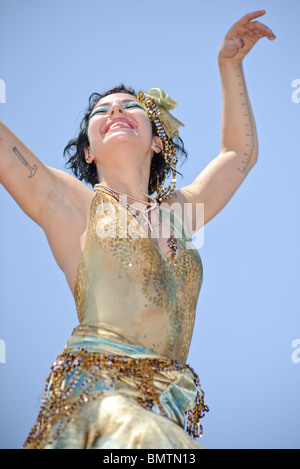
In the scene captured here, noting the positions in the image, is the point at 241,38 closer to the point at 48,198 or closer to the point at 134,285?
the point at 48,198

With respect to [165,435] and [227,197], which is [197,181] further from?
[165,435]

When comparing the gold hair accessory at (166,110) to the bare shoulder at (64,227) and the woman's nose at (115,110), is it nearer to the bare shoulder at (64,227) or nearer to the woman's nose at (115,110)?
the woman's nose at (115,110)

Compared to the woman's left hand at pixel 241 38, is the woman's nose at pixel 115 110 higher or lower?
lower

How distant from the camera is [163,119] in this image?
13.6 feet

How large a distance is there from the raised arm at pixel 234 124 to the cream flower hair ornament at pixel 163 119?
0.19m

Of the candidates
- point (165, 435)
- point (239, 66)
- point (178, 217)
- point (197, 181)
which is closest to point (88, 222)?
point (178, 217)

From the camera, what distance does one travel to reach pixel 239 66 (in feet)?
13.9

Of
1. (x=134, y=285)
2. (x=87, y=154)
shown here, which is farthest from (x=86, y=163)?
(x=134, y=285)

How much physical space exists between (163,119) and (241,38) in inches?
26.6

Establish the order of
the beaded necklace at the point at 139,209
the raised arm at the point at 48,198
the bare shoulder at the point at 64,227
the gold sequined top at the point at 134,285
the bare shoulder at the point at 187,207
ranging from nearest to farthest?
1. the gold sequined top at the point at 134,285
2. the raised arm at the point at 48,198
3. the bare shoulder at the point at 64,227
4. the beaded necklace at the point at 139,209
5. the bare shoulder at the point at 187,207

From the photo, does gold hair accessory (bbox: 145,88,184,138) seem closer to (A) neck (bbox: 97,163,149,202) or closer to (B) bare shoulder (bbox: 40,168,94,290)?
(A) neck (bbox: 97,163,149,202)

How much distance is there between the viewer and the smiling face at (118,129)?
3.68 meters

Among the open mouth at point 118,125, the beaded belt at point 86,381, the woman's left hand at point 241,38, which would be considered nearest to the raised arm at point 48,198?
the open mouth at point 118,125

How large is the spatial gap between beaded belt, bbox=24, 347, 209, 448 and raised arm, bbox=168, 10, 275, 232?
1.38 meters
